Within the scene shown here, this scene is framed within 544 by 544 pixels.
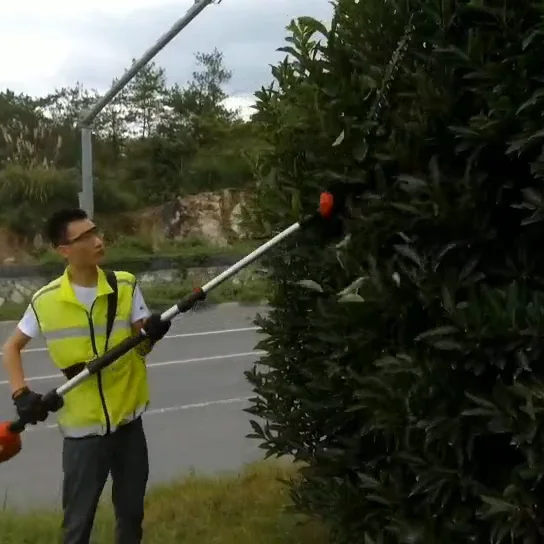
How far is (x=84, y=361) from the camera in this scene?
3.82 metres

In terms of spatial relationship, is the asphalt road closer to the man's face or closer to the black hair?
the man's face

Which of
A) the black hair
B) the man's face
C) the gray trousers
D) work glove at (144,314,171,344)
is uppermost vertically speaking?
the black hair

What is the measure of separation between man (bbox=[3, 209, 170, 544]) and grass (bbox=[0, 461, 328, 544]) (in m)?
0.77

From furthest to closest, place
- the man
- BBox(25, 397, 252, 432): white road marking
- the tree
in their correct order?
the tree → BBox(25, 397, 252, 432): white road marking → the man

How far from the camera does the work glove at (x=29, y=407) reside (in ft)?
12.1

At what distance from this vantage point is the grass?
172 inches

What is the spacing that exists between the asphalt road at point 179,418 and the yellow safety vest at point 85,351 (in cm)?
70

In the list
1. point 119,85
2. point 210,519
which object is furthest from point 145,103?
point 210,519

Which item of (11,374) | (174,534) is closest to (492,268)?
(11,374)

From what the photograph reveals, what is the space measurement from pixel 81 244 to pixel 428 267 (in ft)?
5.59

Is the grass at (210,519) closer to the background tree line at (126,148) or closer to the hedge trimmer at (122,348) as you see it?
the hedge trimmer at (122,348)

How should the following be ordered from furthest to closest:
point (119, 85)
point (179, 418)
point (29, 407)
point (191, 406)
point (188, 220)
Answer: point (188, 220)
point (119, 85)
point (191, 406)
point (179, 418)
point (29, 407)

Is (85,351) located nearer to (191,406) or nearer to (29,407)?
(29,407)

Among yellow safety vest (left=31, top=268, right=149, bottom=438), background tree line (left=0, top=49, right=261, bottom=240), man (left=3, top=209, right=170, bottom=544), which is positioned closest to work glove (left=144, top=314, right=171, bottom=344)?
man (left=3, top=209, right=170, bottom=544)
